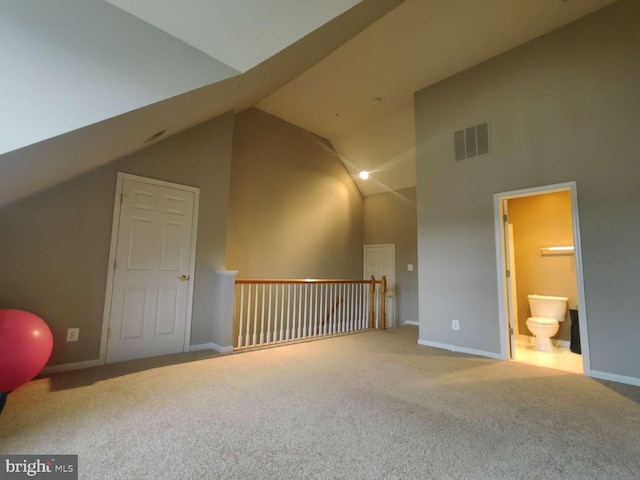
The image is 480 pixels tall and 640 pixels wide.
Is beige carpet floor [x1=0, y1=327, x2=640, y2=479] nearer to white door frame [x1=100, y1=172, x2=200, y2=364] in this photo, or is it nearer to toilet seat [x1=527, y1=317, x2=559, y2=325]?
white door frame [x1=100, y1=172, x2=200, y2=364]

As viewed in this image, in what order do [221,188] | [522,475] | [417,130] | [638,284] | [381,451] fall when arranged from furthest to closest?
[417,130] < [221,188] < [638,284] < [381,451] < [522,475]

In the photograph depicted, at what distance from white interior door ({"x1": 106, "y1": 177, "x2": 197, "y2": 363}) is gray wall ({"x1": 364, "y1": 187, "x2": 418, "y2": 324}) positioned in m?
4.26

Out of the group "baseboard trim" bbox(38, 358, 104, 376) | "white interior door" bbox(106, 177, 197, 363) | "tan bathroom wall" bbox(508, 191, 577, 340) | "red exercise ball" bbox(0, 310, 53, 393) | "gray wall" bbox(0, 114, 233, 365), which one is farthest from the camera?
"tan bathroom wall" bbox(508, 191, 577, 340)

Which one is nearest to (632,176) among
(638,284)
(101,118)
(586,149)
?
(586,149)

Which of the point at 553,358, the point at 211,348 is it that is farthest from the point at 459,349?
the point at 211,348

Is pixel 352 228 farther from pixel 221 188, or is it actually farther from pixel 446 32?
pixel 446 32

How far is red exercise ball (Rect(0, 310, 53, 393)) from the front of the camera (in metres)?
2.05

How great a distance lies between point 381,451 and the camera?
5.35 ft

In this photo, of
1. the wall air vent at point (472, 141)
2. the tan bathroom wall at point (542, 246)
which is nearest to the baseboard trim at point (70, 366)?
the wall air vent at point (472, 141)

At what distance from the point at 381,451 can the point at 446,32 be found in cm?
400

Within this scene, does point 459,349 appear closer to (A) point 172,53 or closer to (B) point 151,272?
(B) point 151,272

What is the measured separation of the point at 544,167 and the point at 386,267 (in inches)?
149

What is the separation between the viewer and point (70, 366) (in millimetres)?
2951

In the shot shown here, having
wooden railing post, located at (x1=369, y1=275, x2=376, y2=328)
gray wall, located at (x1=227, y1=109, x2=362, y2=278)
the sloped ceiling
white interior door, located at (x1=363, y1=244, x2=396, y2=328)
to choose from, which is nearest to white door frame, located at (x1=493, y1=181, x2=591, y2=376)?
wooden railing post, located at (x1=369, y1=275, x2=376, y2=328)
